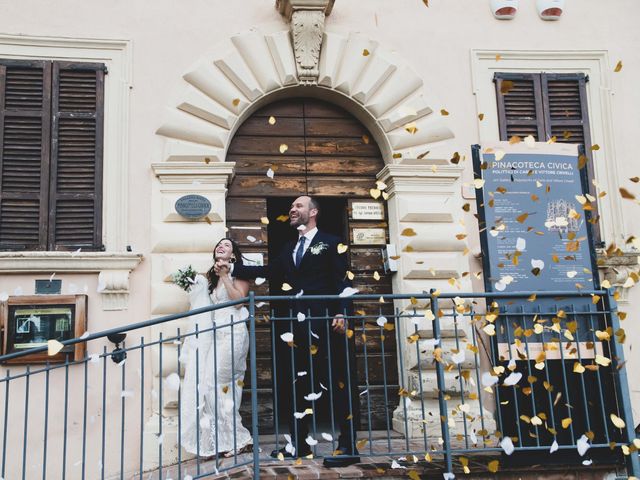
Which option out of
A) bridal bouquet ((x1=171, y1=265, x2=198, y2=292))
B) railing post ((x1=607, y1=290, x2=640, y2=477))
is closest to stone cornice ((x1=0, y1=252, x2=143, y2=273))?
bridal bouquet ((x1=171, y1=265, x2=198, y2=292))

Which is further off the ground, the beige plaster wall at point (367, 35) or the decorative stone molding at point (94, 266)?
the beige plaster wall at point (367, 35)

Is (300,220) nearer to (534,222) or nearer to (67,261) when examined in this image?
(534,222)

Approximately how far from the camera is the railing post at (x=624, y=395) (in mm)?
5277

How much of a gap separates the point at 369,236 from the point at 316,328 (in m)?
1.79

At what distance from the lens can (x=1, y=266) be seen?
634 cm

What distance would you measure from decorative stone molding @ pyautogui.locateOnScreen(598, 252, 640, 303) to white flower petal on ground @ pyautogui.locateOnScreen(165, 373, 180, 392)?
418 centimetres

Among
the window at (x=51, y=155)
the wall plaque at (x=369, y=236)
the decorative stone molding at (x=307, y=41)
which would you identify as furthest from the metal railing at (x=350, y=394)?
the decorative stone molding at (x=307, y=41)

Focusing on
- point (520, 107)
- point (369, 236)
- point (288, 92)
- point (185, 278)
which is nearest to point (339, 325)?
point (185, 278)

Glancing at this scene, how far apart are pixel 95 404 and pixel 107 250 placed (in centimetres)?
135

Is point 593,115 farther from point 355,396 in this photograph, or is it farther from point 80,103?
point 80,103

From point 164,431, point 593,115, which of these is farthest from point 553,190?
point 164,431

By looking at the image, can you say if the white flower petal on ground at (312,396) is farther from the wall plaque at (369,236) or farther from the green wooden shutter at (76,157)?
the green wooden shutter at (76,157)

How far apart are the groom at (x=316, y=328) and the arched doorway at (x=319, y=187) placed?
1.10m

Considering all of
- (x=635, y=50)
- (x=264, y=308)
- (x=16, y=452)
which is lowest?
(x=16, y=452)
